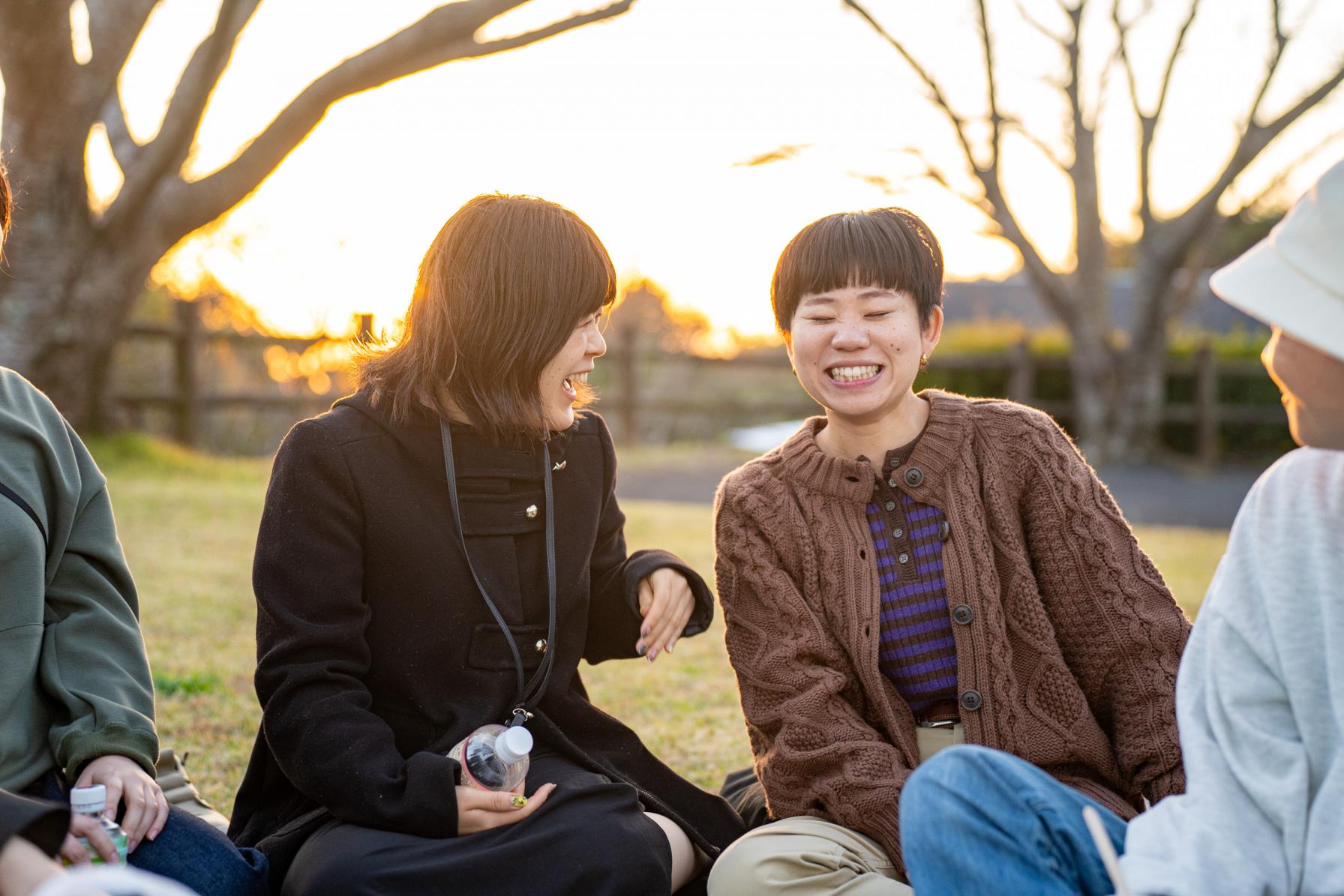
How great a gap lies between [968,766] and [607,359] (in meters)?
13.4

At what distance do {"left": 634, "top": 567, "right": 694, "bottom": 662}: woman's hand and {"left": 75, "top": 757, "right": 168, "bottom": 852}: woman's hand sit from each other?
0.81 meters

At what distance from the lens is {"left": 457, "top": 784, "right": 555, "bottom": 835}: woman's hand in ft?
6.59

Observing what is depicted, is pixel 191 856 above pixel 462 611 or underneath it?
underneath

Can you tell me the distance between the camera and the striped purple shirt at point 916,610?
90.1 inches

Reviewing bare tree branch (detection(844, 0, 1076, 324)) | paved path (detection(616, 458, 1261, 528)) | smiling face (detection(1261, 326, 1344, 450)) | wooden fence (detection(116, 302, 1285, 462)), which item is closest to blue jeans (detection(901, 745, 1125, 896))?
smiling face (detection(1261, 326, 1344, 450))

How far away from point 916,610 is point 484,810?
84 centimetres

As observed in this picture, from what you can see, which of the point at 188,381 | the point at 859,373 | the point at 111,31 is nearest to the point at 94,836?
the point at 859,373

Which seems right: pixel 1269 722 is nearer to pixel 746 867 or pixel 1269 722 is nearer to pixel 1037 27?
pixel 746 867

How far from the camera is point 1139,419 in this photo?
48.0 feet

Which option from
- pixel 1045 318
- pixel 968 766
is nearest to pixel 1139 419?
pixel 968 766

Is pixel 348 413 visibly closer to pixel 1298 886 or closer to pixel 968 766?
pixel 968 766

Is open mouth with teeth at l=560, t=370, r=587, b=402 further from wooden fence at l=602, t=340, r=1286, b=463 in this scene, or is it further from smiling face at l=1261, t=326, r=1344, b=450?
wooden fence at l=602, t=340, r=1286, b=463

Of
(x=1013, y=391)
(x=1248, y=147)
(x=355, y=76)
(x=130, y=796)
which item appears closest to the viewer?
(x=130, y=796)

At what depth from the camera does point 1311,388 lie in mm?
1447
